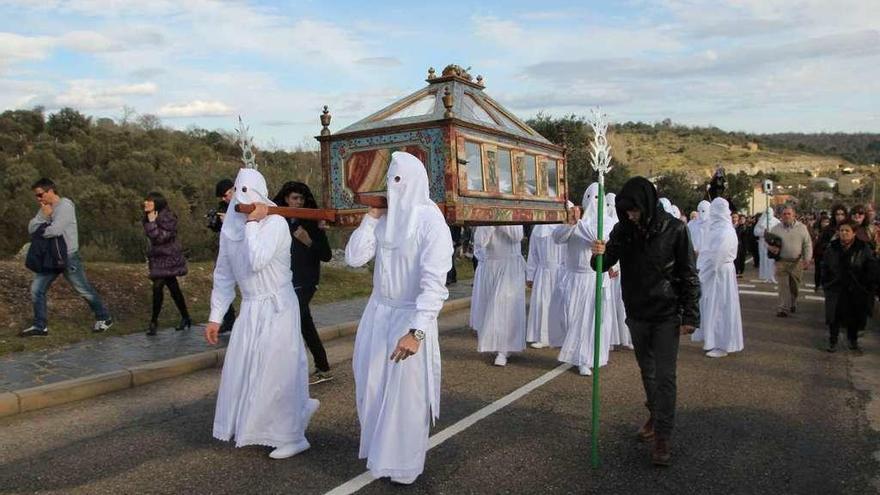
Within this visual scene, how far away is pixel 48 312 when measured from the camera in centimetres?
1034

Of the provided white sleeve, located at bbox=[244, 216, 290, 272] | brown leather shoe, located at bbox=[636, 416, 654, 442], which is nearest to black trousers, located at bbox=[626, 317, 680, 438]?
brown leather shoe, located at bbox=[636, 416, 654, 442]

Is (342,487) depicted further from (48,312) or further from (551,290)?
(48,312)

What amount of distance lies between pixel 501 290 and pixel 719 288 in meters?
3.10

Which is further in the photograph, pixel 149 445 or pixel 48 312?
pixel 48 312

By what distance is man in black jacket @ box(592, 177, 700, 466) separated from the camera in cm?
510

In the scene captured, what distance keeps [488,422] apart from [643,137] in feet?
349

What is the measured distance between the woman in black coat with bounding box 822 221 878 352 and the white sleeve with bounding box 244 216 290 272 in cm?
749

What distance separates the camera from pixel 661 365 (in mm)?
5172

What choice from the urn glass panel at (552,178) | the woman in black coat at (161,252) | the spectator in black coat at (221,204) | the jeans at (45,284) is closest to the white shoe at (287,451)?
the urn glass panel at (552,178)

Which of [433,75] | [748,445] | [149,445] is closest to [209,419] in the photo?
[149,445]

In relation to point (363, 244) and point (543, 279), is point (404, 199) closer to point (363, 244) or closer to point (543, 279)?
point (363, 244)

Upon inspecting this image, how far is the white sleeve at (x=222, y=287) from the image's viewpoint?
535 centimetres

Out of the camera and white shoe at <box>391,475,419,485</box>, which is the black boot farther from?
white shoe at <box>391,475,419,485</box>

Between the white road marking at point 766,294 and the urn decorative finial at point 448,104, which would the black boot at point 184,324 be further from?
the white road marking at point 766,294
